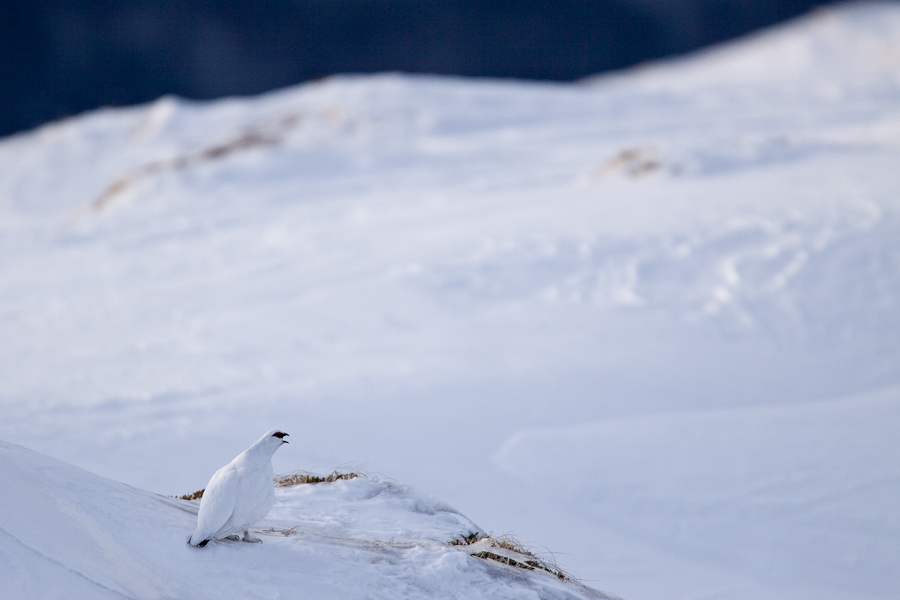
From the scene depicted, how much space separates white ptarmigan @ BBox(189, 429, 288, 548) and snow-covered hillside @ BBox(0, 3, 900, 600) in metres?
3.03

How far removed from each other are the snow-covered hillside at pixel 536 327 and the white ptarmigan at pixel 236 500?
303cm

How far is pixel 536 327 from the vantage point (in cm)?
965

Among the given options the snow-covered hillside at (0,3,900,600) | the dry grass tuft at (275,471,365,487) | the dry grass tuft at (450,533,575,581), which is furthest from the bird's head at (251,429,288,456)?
the snow-covered hillside at (0,3,900,600)

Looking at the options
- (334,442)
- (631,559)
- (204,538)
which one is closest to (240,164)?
(334,442)

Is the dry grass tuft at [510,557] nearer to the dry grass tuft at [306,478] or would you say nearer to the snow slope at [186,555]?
the snow slope at [186,555]

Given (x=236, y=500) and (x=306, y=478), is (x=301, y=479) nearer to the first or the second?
(x=306, y=478)

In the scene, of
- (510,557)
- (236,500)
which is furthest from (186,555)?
(510,557)

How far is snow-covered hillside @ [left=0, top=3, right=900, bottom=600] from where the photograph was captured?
6.67 meters

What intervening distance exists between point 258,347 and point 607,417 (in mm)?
4431

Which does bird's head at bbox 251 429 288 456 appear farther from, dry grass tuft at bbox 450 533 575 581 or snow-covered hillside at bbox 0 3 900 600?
snow-covered hillside at bbox 0 3 900 600

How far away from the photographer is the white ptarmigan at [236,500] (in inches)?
131

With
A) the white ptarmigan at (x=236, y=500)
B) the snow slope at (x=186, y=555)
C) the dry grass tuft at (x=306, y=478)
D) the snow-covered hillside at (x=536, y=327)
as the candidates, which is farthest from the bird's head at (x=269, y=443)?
the snow-covered hillside at (x=536, y=327)

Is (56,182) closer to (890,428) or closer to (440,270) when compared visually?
(440,270)

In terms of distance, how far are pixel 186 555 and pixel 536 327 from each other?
6.77m
